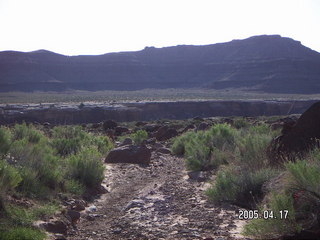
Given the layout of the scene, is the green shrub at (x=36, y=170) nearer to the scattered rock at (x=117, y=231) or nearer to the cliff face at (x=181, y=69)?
the scattered rock at (x=117, y=231)

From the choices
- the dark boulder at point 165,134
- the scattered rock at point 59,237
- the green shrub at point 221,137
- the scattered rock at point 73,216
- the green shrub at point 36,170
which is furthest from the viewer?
the dark boulder at point 165,134

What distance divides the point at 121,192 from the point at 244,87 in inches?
3505

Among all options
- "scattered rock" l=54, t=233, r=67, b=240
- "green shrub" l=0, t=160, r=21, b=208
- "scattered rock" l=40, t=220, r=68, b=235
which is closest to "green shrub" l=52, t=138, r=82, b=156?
"green shrub" l=0, t=160, r=21, b=208

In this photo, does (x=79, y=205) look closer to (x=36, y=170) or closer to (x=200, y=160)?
(x=36, y=170)

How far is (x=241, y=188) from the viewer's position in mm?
9578

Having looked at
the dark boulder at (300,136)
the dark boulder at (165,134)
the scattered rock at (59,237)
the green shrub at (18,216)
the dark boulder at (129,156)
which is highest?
the dark boulder at (300,136)

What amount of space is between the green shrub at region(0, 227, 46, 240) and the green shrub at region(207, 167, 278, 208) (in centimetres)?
386

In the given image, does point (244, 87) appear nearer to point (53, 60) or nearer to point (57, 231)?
point (53, 60)

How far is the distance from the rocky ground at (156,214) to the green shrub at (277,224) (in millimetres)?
484

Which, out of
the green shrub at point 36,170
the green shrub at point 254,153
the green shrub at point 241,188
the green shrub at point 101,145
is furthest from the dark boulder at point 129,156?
the green shrub at point 241,188

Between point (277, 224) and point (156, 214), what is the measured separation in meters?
3.10

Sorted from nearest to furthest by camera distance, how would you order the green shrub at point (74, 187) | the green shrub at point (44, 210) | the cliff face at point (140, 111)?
the green shrub at point (44, 210) → the green shrub at point (74, 187) → the cliff face at point (140, 111)

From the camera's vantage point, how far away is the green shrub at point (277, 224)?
671cm

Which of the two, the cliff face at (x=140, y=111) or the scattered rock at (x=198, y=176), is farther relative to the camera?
the cliff face at (x=140, y=111)
